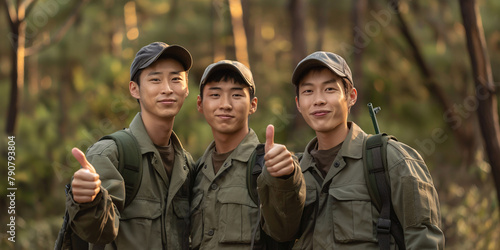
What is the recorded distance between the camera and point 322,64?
3133 millimetres

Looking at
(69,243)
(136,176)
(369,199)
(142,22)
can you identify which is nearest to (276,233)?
(369,199)

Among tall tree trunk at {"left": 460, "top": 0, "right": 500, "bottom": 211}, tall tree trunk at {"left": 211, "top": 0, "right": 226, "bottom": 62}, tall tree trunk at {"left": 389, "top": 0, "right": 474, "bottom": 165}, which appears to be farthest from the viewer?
tall tree trunk at {"left": 211, "top": 0, "right": 226, "bottom": 62}

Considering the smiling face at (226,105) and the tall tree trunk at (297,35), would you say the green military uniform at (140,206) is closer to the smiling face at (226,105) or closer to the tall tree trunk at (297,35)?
the smiling face at (226,105)

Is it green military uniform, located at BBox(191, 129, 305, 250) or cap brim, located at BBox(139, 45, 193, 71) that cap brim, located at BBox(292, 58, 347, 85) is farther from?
cap brim, located at BBox(139, 45, 193, 71)

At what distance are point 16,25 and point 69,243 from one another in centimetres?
605

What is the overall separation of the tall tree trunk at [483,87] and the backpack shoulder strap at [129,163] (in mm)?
3670

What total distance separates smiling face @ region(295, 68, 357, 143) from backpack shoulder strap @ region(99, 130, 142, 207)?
1.00 meters

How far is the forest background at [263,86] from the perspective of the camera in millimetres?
8305

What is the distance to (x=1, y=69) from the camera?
16.5 meters

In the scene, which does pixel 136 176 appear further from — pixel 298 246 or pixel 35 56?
pixel 35 56

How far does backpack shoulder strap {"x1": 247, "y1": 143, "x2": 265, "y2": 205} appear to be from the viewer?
324 cm

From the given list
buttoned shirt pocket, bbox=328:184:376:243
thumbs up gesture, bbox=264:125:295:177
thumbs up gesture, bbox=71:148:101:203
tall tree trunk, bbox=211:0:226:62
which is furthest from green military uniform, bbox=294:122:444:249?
tall tree trunk, bbox=211:0:226:62

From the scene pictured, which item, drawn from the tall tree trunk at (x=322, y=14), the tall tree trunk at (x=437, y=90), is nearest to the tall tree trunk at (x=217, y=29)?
the tall tree trunk at (x=322, y=14)

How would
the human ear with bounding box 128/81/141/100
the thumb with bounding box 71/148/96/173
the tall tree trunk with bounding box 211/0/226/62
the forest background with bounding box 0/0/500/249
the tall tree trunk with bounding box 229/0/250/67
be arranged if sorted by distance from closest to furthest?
the thumb with bounding box 71/148/96/173
the human ear with bounding box 128/81/141/100
the forest background with bounding box 0/0/500/249
the tall tree trunk with bounding box 229/0/250/67
the tall tree trunk with bounding box 211/0/226/62
